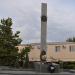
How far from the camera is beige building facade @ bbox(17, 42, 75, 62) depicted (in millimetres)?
53594

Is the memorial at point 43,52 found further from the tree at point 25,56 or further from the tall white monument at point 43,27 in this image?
the tree at point 25,56

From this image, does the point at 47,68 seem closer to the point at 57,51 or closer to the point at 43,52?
the point at 43,52

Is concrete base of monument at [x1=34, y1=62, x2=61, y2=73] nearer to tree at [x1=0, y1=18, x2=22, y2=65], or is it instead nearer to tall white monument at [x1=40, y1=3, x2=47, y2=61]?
tall white monument at [x1=40, y1=3, x2=47, y2=61]

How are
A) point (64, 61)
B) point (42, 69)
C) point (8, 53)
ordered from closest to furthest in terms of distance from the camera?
point (42, 69), point (8, 53), point (64, 61)

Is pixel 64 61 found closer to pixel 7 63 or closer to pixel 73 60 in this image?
pixel 73 60

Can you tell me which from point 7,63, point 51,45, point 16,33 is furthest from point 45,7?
point 51,45

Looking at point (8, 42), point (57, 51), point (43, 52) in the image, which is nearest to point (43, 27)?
point (43, 52)

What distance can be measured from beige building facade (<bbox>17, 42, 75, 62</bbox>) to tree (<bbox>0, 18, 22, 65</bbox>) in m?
7.73

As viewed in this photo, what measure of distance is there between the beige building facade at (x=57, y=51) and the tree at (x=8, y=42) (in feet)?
25.4

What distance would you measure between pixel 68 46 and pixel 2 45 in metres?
12.1

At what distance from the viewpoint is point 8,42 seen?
45344mm

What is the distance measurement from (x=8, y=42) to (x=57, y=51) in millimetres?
10995

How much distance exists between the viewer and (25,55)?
46.6 meters

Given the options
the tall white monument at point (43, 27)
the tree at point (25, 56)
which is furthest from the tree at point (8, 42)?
the tall white monument at point (43, 27)
